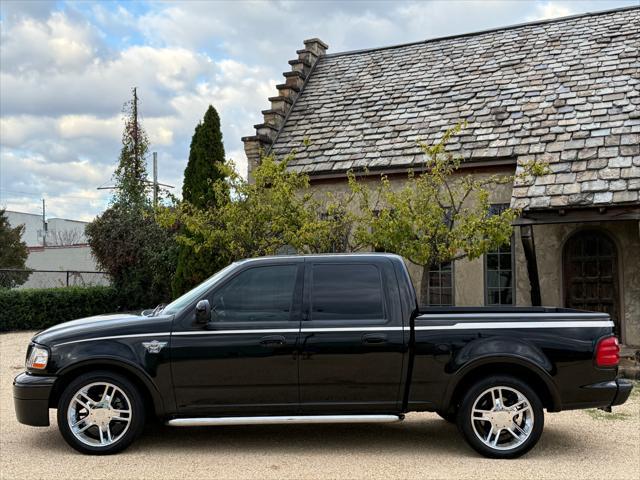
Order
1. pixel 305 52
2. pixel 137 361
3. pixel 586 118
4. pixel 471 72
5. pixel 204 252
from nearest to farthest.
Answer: pixel 137 361 → pixel 586 118 → pixel 204 252 → pixel 471 72 → pixel 305 52

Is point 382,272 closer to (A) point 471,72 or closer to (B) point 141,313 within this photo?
(B) point 141,313

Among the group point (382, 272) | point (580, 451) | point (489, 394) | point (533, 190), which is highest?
point (533, 190)

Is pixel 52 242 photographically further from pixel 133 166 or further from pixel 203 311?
pixel 203 311

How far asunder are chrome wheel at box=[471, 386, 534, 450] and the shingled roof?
5.88 m

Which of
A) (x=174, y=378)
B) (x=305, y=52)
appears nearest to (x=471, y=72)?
(x=305, y=52)

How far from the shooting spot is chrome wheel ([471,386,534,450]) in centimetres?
616

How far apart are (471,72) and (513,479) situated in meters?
12.3

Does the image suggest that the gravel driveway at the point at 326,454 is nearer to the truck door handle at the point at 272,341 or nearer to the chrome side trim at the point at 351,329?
the truck door handle at the point at 272,341

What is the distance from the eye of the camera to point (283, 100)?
684 inches

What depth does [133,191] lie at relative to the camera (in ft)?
75.8

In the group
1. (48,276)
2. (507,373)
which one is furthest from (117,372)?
(48,276)

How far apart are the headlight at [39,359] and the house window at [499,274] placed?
9.25 meters

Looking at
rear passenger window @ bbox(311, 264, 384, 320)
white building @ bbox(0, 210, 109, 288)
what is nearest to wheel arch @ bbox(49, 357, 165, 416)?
rear passenger window @ bbox(311, 264, 384, 320)

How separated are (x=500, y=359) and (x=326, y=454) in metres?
1.79
